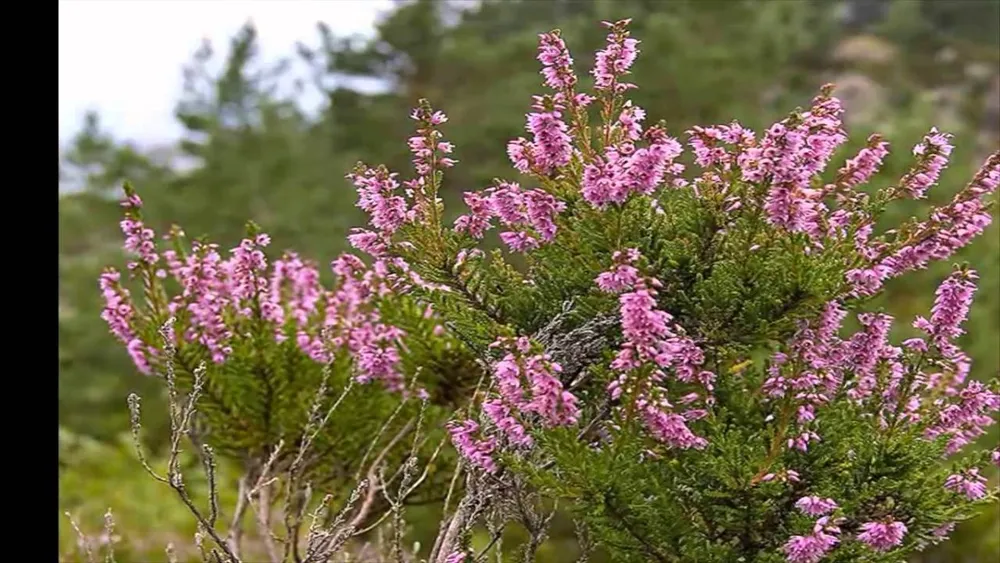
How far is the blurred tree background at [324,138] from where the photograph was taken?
1307 cm

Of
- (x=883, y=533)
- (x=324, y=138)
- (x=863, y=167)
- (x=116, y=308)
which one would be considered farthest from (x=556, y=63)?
(x=324, y=138)

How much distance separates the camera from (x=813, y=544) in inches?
98.3

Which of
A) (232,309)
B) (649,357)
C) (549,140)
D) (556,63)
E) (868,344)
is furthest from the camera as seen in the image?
(232,309)

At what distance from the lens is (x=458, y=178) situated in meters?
17.0

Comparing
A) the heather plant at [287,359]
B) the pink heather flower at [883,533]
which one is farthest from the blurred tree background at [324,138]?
the pink heather flower at [883,533]

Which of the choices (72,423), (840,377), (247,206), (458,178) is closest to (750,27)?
(458,178)

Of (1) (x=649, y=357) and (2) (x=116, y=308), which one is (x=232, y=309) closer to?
(2) (x=116, y=308)

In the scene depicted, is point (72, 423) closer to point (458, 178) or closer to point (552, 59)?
point (458, 178)

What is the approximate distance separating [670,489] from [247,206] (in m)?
12.2

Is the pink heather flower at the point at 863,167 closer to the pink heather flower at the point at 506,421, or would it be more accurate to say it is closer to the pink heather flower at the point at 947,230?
the pink heather flower at the point at 947,230

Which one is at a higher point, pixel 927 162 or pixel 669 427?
pixel 927 162

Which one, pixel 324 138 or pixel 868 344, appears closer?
pixel 868 344

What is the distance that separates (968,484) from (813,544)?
596 mm

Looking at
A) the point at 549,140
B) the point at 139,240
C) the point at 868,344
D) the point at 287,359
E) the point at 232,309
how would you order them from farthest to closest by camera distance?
1. the point at 287,359
2. the point at 232,309
3. the point at 139,240
4. the point at 868,344
5. the point at 549,140
